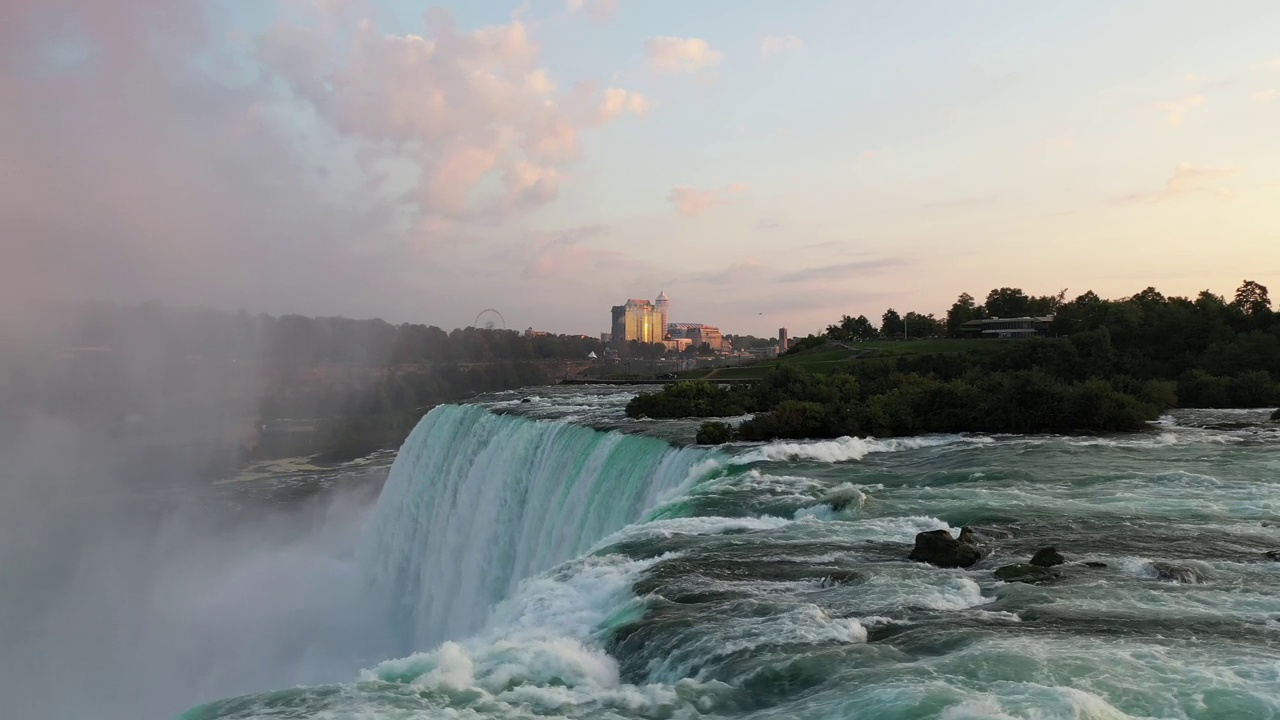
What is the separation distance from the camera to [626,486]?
64.4ft

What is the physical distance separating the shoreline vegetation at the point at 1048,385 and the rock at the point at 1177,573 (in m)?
13.1

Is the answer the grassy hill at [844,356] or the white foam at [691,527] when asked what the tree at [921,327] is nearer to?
the grassy hill at [844,356]

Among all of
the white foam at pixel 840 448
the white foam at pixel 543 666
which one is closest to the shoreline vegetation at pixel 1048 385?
the white foam at pixel 840 448

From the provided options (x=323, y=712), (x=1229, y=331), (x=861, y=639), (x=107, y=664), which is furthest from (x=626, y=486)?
(x=1229, y=331)

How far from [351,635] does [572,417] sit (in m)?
9.79

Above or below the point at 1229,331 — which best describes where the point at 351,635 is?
below

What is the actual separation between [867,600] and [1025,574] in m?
2.17

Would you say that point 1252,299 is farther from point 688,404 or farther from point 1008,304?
point 1008,304

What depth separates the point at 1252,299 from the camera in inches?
1695

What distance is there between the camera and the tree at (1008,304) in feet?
297

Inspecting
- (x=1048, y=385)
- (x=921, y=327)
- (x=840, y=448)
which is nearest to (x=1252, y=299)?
(x=1048, y=385)

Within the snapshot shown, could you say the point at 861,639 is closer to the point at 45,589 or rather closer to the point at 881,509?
the point at 881,509

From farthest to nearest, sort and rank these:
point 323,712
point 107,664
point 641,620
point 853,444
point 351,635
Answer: point 107,664 → point 351,635 → point 853,444 → point 641,620 → point 323,712

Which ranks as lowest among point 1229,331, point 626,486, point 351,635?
point 351,635
